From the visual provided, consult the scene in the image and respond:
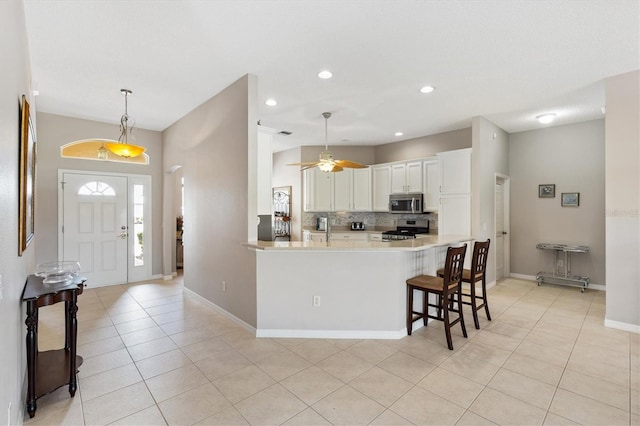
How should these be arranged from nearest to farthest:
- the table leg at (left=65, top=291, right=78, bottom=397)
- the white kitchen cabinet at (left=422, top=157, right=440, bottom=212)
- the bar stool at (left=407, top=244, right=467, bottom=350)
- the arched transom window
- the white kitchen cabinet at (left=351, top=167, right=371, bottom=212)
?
the table leg at (left=65, top=291, right=78, bottom=397) < the bar stool at (left=407, top=244, right=467, bottom=350) < the arched transom window < the white kitchen cabinet at (left=422, top=157, right=440, bottom=212) < the white kitchen cabinet at (left=351, top=167, right=371, bottom=212)

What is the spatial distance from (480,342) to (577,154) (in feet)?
14.1

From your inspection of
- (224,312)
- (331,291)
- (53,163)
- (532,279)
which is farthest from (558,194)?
(53,163)

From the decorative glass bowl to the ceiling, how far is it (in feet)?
6.64

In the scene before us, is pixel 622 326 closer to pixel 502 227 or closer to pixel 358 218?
pixel 502 227

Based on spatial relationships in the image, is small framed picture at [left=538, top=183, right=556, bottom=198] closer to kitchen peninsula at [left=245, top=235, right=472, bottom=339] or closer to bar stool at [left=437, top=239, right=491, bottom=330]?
bar stool at [left=437, top=239, right=491, bottom=330]

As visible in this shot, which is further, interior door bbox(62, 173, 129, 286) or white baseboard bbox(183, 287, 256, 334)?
interior door bbox(62, 173, 129, 286)

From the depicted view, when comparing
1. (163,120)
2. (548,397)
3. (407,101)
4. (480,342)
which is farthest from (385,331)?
(163,120)

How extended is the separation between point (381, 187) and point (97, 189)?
547cm

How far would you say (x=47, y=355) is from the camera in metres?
2.54

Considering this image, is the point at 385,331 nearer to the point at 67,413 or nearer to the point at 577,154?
the point at 67,413

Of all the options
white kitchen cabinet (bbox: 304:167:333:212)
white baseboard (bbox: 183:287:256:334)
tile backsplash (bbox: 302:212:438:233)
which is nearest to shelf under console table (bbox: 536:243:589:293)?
tile backsplash (bbox: 302:212:438:233)

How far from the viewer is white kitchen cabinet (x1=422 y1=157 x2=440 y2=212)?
5.89m

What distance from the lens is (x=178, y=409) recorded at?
2.10m

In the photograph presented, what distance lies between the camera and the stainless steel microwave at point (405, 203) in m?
6.08
